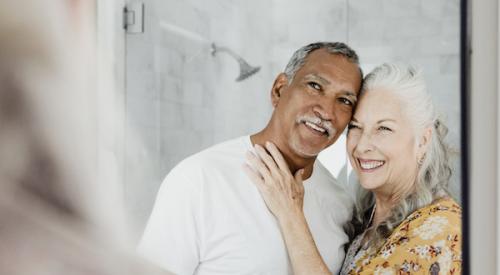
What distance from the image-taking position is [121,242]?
1397 mm

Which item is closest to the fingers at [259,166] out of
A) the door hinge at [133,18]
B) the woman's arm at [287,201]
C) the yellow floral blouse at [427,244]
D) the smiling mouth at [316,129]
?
the woman's arm at [287,201]

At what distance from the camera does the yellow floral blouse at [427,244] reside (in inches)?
46.3

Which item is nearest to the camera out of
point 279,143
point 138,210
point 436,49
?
point 436,49

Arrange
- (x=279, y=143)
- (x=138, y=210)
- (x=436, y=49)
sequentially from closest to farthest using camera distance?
1. (x=436, y=49)
2. (x=279, y=143)
3. (x=138, y=210)

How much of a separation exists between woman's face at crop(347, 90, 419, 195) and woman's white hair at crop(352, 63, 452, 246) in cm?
1

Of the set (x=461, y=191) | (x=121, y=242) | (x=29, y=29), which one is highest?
(x=29, y=29)

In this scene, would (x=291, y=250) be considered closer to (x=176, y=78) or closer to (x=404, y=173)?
(x=404, y=173)

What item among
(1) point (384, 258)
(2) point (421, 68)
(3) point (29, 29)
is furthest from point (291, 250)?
(3) point (29, 29)

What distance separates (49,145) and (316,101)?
1.95 ft

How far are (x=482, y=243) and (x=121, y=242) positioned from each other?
72cm

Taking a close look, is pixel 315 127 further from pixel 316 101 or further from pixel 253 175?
pixel 253 175

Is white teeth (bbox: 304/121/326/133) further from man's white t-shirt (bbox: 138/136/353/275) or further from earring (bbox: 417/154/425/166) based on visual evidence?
earring (bbox: 417/154/425/166)

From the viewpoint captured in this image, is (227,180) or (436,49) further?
(227,180)

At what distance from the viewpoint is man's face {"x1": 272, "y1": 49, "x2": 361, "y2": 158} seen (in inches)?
48.2
